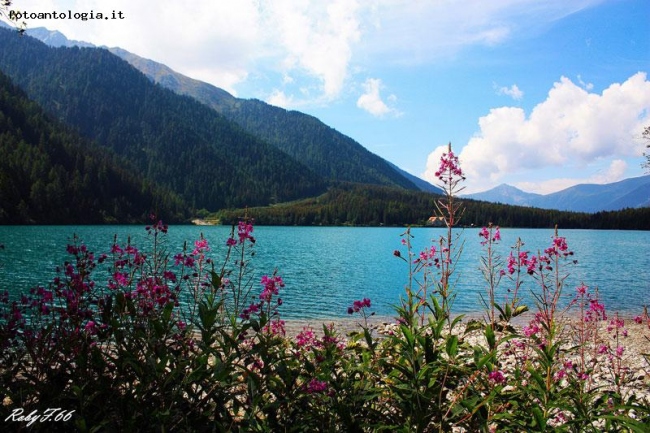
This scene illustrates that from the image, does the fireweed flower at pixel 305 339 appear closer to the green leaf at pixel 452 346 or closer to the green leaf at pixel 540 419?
the green leaf at pixel 452 346

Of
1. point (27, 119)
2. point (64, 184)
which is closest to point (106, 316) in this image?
point (64, 184)

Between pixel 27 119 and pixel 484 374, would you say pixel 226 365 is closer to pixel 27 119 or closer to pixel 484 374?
pixel 484 374

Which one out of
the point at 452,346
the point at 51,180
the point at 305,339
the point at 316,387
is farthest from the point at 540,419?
the point at 51,180

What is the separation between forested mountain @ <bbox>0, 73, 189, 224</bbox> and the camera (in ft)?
447

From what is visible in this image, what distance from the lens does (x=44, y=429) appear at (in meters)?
3.98

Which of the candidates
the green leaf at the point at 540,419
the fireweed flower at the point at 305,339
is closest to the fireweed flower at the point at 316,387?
the fireweed flower at the point at 305,339

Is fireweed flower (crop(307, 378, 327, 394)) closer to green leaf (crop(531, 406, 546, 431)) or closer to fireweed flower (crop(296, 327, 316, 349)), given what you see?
fireweed flower (crop(296, 327, 316, 349))

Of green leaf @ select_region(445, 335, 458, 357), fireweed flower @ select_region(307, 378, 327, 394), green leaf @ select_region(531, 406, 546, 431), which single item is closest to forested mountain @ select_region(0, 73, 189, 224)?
fireweed flower @ select_region(307, 378, 327, 394)

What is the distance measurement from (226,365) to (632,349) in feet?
73.9

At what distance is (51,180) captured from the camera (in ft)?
501

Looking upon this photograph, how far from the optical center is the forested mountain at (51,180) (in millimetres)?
136375

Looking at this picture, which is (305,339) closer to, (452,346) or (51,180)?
(452,346)

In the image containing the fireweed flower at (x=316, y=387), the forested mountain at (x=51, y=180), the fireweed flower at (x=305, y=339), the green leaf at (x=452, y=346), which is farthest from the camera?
the forested mountain at (x=51, y=180)

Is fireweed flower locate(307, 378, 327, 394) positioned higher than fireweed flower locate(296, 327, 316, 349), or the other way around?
fireweed flower locate(307, 378, 327, 394)
